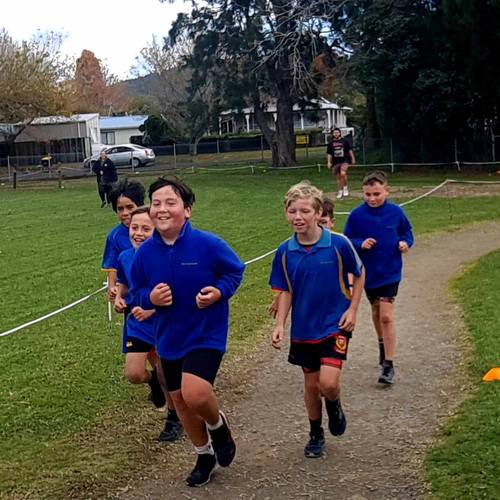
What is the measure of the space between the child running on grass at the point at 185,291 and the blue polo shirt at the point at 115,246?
135cm

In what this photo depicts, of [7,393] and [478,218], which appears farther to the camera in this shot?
[478,218]

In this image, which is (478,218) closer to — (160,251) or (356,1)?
(160,251)

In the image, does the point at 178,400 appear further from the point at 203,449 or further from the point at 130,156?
the point at 130,156

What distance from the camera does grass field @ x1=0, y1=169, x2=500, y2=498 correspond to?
543 cm

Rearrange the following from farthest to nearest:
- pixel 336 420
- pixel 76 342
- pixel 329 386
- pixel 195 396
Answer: pixel 76 342, pixel 336 420, pixel 329 386, pixel 195 396

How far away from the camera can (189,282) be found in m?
4.70

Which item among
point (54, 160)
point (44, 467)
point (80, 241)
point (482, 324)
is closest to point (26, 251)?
point (80, 241)

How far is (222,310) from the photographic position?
15.8ft

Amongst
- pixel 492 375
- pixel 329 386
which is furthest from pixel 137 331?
pixel 492 375

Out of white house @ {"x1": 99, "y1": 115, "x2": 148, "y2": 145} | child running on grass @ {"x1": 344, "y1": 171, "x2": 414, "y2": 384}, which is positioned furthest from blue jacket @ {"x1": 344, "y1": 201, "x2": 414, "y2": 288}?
white house @ {"x1": 99, "y1": 115, "x2": 148, "y2": 145}

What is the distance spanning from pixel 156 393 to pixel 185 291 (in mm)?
1754

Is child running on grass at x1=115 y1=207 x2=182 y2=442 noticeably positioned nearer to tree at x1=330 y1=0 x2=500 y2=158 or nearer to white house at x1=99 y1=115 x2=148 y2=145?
tree at x1=330 y1=0 x2=500 y2=158

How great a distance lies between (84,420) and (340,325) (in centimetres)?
222

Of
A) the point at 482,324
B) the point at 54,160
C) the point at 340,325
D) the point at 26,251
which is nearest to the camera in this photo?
the point at 340,325
